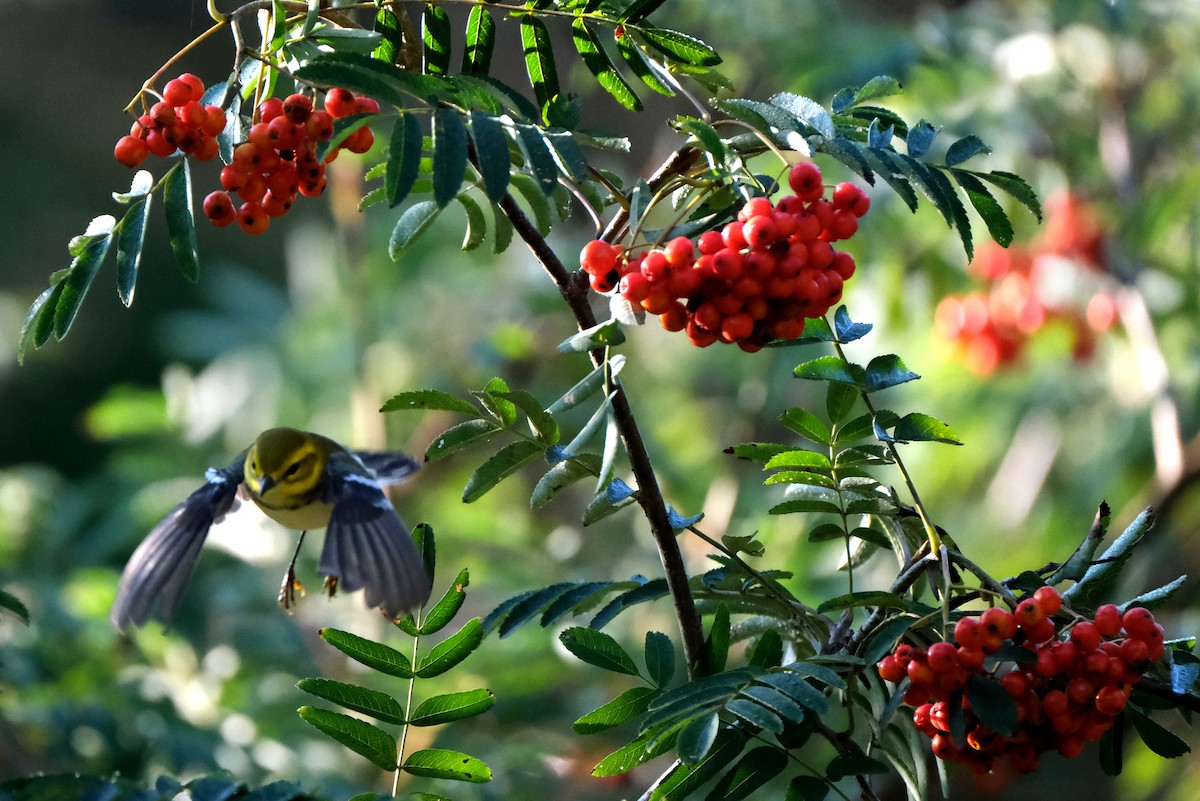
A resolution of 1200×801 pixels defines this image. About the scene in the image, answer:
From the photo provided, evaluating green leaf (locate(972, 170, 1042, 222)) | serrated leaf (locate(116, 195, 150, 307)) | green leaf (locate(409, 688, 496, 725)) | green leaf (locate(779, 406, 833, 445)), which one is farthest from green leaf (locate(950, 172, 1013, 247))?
serrated leaf (locate(116, 195, 150, 307))

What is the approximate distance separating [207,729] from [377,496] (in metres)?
0.98

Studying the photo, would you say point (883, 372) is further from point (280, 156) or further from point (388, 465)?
point (388, 465)

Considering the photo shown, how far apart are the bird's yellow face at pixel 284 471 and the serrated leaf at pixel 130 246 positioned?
558 mm

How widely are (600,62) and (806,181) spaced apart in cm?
31

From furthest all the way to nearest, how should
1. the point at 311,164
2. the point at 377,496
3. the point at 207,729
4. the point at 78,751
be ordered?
the point at 207,729 < the point at 78,751 < the point at 377,496 < the point at 311,164

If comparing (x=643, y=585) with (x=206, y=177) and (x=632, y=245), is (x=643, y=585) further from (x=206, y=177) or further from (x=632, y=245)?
(x=206, y=177)

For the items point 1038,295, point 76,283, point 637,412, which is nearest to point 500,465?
point 76,283

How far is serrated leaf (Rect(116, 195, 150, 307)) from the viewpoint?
1292mm

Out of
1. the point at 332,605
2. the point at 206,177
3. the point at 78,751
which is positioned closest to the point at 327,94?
the point at 78,751

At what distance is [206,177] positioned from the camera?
7.13 m

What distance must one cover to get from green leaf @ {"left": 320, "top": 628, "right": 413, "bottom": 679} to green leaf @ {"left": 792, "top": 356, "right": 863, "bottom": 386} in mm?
540

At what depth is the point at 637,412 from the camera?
4.59m

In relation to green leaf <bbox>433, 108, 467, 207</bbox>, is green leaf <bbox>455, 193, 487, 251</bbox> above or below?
below

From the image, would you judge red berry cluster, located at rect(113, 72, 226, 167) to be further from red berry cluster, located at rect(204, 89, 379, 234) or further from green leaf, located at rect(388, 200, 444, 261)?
green leaf, located at rect(388, 200, 444, 261)
